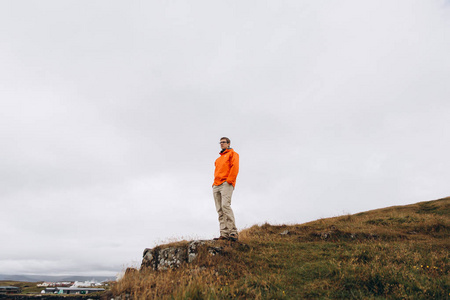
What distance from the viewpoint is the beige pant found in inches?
348

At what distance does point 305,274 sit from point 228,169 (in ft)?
13.4

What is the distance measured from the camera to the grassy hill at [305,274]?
Result: 5352mm

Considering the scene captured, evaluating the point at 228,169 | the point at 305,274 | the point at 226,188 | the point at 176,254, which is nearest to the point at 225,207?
the point at 226,188

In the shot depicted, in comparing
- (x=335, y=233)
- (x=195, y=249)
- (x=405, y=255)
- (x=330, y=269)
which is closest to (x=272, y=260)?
(x=330, y=269)

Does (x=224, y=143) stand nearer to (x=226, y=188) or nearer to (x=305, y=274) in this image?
(x=226, y=188)

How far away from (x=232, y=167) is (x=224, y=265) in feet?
10.5

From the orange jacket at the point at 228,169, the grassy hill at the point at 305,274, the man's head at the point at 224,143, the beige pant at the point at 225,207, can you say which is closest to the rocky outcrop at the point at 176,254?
the grassy hill at the point at 305,274

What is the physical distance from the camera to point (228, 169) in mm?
9062

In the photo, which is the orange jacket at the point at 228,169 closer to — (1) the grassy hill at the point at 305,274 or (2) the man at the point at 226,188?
(2) the man at the point at 226,188

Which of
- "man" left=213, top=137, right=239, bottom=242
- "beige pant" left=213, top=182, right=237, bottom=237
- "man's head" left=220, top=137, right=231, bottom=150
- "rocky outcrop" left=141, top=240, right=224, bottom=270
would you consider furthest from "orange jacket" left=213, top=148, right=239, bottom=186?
"rocky outcrop" left=141, top=240, right=224, bottom=270

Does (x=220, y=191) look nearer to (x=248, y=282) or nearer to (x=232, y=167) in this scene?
(x=232, y=167)

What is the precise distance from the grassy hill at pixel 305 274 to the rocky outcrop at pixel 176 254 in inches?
12.2

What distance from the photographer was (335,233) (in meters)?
11.2

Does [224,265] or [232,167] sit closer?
[224,265]
